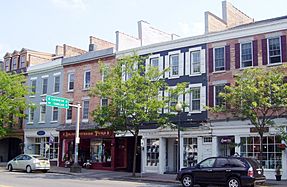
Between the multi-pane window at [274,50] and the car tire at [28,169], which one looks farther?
the car tire at [28,169]

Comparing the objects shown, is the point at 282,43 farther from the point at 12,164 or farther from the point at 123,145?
the point at 12,164

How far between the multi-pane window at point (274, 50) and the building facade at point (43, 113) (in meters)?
19.7

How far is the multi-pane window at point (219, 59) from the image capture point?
28125 mm

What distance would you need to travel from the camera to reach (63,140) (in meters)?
36.6

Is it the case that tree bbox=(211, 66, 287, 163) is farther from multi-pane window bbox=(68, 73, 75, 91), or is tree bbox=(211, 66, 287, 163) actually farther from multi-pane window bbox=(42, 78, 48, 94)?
multi-pane window bbox=(42, 78, 48, 94)

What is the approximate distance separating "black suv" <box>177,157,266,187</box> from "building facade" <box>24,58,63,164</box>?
19.6m

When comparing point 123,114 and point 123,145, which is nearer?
point 123,114

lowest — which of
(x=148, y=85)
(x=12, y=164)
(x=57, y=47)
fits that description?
(x=12, y=164)

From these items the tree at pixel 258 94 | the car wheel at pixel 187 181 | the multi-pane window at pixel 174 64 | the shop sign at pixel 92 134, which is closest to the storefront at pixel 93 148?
the shop sign at pixel 92 134

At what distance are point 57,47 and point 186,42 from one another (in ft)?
63.8

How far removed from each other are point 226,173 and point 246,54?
34.7 feet

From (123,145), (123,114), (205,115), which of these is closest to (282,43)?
(205,115)

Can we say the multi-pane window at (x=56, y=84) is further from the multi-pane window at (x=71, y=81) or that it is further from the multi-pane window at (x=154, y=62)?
the multi-pane window at (x=154, y=62)

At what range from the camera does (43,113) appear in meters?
39.3
